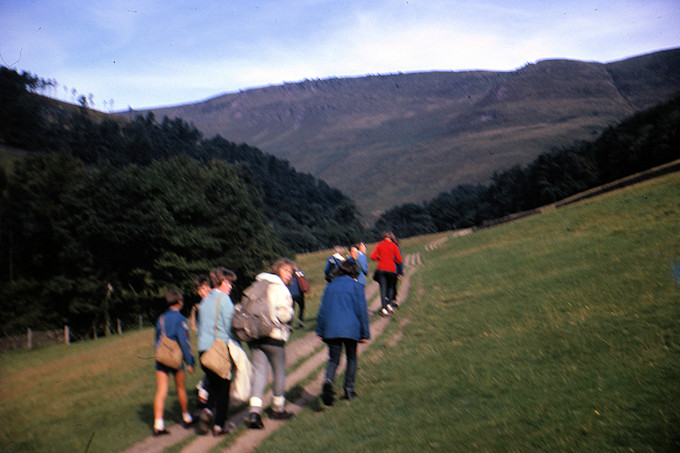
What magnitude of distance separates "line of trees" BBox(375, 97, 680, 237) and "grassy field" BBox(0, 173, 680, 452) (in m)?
54.0

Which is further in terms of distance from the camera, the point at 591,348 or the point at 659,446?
the point at 591,348

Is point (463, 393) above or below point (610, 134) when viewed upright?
below

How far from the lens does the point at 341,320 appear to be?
9.02m

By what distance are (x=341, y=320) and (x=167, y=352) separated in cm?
257

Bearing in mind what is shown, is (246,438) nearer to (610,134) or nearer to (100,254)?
(100,254)

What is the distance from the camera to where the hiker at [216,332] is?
8555mm

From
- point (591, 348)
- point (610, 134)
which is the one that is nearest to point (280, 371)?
point (591, 348)

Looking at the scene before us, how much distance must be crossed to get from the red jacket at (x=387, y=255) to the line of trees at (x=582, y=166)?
2268 inches

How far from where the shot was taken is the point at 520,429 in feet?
21.4

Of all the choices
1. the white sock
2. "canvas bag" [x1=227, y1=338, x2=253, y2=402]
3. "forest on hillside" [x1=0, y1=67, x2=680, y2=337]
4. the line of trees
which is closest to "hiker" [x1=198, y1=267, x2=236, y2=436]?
"canvas bag" [x1=227, y1=338, x2=253, y2=402]

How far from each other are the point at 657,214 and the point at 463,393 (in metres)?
21.3

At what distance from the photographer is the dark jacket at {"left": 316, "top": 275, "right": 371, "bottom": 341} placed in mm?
9016

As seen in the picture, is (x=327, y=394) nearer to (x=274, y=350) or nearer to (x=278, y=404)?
(x=278, y=404)

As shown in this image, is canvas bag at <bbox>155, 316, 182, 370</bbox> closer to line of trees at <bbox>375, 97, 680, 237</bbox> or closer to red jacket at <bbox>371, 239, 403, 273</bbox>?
red jacket at <bbox>371, 239, 403, 273</bbox>
